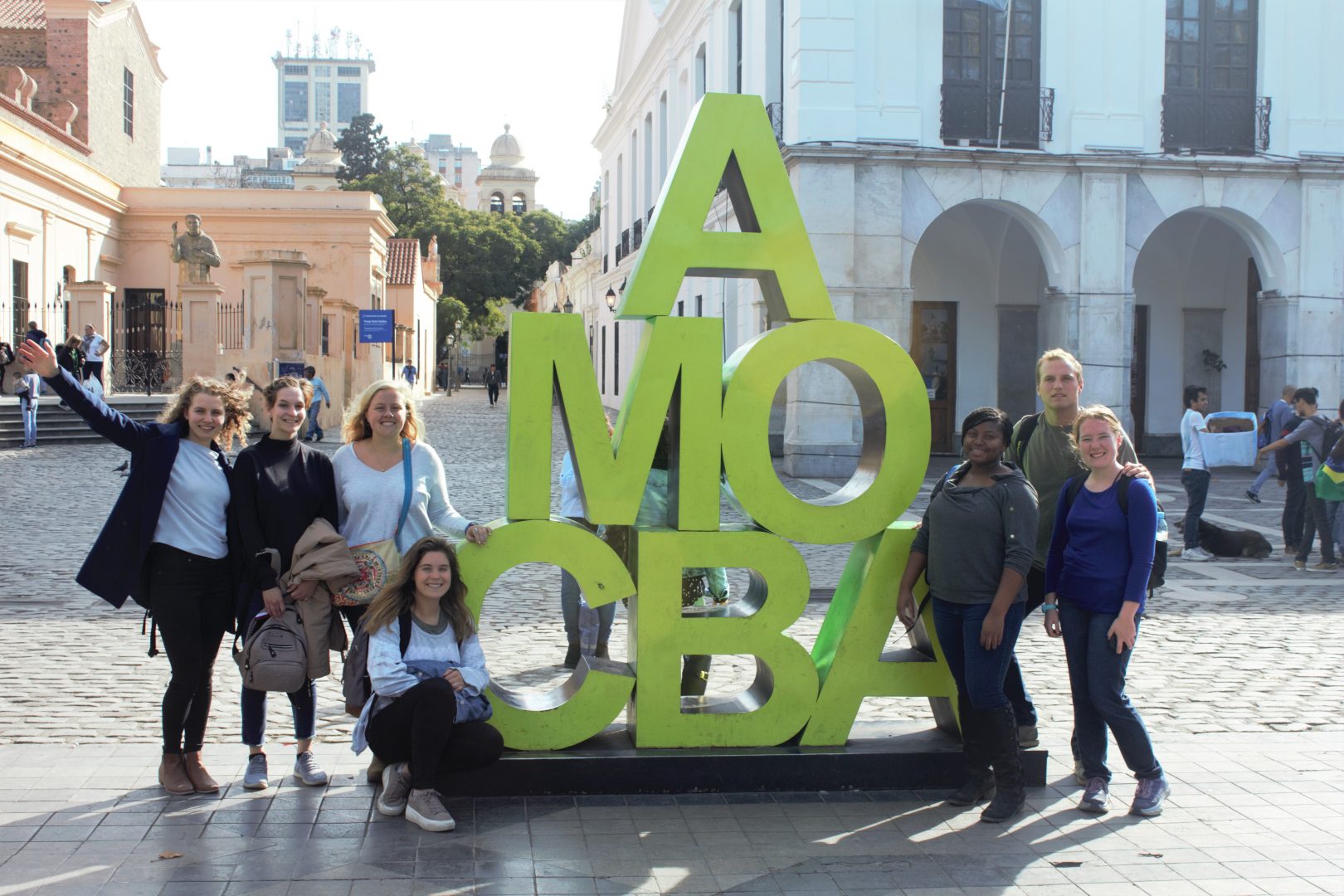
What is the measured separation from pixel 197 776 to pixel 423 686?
1.12m

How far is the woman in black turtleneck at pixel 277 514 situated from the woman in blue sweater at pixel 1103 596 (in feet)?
10.1

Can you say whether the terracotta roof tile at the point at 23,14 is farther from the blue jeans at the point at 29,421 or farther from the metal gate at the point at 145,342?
the blue jeans at the point at 29,421

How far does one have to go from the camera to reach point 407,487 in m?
5.29

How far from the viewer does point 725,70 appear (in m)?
23.0

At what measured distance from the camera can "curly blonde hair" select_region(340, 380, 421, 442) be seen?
17.4 ft

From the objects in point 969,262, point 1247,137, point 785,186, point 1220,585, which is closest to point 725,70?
point 969,262

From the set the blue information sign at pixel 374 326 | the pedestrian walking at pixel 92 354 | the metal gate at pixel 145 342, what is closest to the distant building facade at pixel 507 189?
the metal gate at pixel 145 342

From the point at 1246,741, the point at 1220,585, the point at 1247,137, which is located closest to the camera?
the point at 1246,741

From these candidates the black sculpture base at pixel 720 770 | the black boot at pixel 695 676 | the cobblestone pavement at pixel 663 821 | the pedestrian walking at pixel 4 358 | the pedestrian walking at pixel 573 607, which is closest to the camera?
the cobblestone pavement at pixel 663 821

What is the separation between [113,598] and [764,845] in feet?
8.88

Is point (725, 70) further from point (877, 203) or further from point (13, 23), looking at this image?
point (13, 23)

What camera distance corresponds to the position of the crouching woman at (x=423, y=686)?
4.82m

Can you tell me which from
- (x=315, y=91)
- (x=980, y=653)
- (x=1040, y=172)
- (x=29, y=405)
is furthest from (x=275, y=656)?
(x=315, y=91)

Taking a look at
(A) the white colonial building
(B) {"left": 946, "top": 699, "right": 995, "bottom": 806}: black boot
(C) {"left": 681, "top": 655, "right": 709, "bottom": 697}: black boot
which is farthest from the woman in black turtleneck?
(A) the white colonial building
